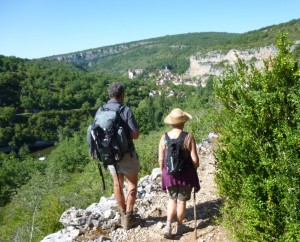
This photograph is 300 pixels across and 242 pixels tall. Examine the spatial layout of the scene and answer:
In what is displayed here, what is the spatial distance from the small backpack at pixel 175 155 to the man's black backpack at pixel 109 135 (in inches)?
22.2

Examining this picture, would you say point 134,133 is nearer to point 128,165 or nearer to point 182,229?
point 128,165

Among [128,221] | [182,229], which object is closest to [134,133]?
[128,221]

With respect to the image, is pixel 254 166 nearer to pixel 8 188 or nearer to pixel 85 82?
pixel 8 188

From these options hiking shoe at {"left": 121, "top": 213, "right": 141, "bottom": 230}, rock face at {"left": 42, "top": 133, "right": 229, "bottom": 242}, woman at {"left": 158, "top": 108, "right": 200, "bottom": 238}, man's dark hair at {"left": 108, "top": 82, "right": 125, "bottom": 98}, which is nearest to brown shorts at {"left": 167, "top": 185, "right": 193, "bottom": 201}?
woman at {"left": 158, "top": 108, "right": 200, "bottom": 238}

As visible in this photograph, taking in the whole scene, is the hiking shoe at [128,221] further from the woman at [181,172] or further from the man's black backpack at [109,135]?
the man's black backpack at [109,135]

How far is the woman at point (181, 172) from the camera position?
4.02 m

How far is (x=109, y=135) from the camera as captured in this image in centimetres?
403

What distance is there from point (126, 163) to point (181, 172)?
0.74 m

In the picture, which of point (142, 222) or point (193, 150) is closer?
point (193, 150)

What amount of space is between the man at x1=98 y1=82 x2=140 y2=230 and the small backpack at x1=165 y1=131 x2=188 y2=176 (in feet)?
1.51

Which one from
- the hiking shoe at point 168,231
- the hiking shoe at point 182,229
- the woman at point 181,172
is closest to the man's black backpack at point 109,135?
the woman at point 181,172

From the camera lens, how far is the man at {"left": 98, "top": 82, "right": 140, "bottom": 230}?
4.11 meters

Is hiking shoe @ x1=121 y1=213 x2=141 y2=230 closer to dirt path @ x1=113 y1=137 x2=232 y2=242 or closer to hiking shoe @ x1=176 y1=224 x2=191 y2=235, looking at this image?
dirt path @ x1=113 y1=137 x2=232 y2=242

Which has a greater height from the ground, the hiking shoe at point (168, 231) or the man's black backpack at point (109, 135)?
the man's black backpack at point (109, 135)
